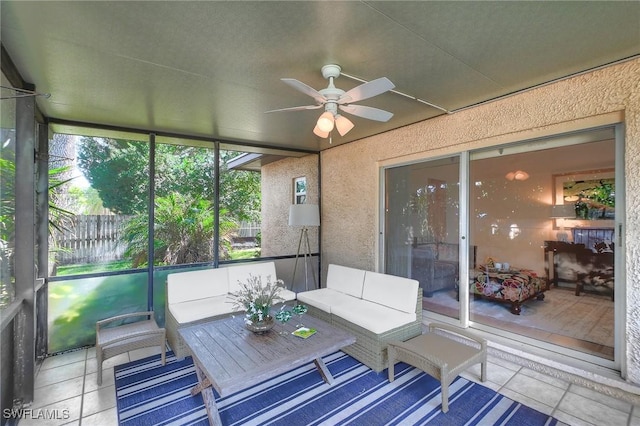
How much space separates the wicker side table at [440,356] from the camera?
92.4 inches

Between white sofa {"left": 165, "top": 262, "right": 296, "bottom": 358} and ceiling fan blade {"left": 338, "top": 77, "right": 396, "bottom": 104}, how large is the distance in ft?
8.59

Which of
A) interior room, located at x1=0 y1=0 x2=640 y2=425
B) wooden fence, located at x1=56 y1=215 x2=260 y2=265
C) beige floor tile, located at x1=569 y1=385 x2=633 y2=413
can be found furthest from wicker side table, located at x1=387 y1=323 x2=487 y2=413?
wooden fence, located at x1=56 y1=215 x2=260 y2=265

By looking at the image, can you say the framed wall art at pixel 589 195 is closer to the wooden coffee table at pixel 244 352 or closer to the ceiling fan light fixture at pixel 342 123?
the ceiling fan light fixture at pixel 342 123

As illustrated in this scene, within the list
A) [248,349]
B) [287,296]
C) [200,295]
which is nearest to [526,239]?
[287,296]

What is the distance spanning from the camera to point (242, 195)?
15.7 feet

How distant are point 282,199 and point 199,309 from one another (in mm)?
2659

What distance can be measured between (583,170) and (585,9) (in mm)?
1629

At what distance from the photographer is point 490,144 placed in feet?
10.7

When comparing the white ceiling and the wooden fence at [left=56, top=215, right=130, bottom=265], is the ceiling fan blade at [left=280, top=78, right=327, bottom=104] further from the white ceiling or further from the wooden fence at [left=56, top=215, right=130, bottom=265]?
the wooden fence at [left=56, top=215, right=130, bottom=265]

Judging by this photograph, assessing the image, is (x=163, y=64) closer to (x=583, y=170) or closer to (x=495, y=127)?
(x=495, y=127)

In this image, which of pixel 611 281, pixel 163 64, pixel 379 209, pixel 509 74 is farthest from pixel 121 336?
pixel 611 281

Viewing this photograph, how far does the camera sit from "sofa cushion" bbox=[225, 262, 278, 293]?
13.2 feet

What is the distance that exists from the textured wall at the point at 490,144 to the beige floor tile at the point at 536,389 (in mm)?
545

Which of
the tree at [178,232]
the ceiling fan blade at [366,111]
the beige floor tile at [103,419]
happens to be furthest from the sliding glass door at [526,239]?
the beige floor tile at [103,419]
